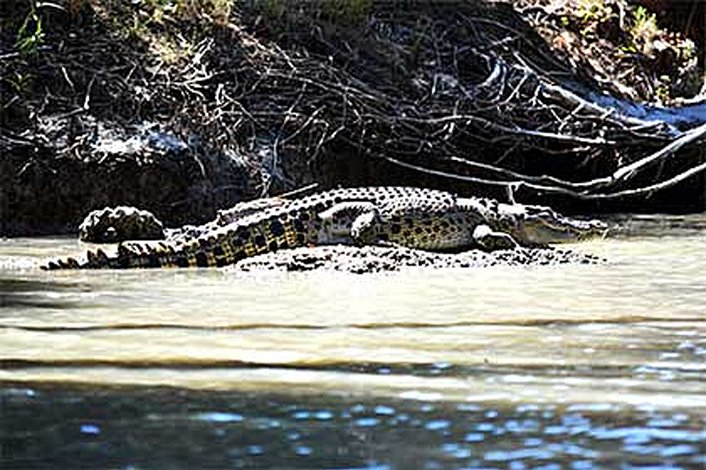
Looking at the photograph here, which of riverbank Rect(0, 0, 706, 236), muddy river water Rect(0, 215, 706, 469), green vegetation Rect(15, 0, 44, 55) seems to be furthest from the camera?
green vegetation Rect(15, 0, 44, 55)

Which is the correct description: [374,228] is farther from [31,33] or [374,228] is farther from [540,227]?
[31,33]

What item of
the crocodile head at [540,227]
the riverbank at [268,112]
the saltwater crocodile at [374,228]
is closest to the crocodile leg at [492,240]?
the saltwater crocodile at [374,228]

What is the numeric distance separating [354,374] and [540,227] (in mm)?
5771

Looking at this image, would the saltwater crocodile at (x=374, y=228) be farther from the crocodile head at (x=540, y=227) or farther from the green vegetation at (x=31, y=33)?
the green vegetation at (x=31, y=33)

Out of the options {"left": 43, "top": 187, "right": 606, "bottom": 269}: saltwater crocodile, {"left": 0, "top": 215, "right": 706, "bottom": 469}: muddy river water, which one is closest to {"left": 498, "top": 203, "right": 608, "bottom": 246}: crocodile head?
{"left": 43, "top": 187, "right": 606, "bottom": 269}: saltwater crocodile

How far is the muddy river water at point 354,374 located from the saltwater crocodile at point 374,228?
1.44m

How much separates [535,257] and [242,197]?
12.9 ft

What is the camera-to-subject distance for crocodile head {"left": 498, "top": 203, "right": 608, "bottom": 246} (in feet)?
30.5

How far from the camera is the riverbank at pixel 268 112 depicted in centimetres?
1120

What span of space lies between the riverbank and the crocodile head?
1204mm

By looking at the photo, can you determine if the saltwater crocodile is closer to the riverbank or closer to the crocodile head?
the crocodile head

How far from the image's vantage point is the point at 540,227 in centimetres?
941

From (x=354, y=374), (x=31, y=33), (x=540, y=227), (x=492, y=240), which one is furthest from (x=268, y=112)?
(x=354, y=374)

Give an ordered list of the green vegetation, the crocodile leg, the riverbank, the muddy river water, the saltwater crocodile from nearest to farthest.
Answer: the muddy river water → the saltwater crocodile → the crocodile leg → the riverbank → the green vegetation
